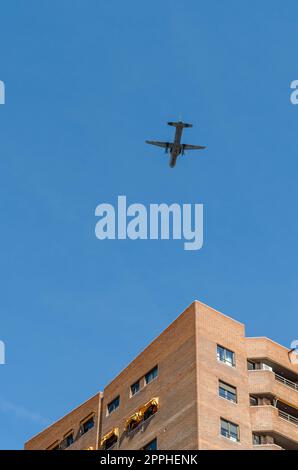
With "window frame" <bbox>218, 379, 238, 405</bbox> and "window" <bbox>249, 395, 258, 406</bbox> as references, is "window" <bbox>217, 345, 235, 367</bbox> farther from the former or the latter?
"window" <bbox>249, 395, 258, 406</bbox>

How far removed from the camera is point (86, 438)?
287 feet

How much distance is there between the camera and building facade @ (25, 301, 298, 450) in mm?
73688

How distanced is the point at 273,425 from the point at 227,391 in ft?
14.1

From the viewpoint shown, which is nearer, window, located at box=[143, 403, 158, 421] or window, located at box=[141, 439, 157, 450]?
window, located at box=[141, 439, 157, 450]

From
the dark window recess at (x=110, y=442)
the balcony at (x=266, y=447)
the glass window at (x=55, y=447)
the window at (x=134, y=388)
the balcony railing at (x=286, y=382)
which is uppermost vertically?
the balcony railing at (x=286, y=382)

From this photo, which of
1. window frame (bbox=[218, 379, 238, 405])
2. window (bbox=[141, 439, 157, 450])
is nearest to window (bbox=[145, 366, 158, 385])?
window (bbox=[141, 439, 157, 450])

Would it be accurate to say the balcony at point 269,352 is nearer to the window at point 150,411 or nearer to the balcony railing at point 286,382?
the balcony railing at point 286,382

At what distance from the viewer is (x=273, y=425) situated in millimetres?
76375

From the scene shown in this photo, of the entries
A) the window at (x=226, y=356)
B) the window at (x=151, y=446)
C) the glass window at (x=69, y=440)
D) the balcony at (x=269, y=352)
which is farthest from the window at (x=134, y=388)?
the glass window at (x=69, y=440)

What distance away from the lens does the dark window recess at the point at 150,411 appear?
7850cm

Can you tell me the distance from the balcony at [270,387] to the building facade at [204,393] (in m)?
0.08

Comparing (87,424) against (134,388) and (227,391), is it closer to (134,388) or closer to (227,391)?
(134,388)

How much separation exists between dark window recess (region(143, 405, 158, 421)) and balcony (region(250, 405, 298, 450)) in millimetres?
7405
